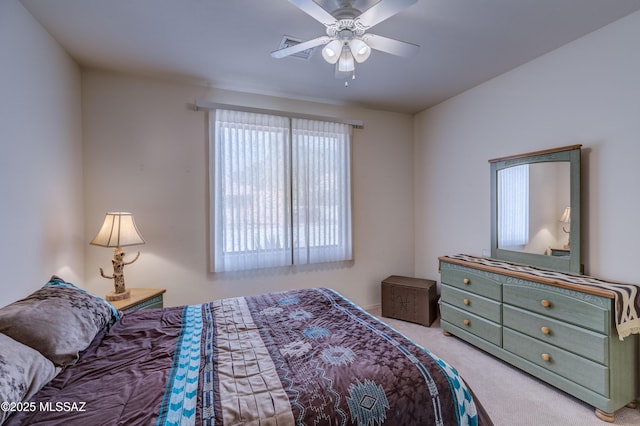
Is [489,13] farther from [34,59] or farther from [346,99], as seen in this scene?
[34,59]

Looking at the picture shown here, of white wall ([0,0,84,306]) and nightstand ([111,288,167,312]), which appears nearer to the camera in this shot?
white wall ([0,0,84,306])

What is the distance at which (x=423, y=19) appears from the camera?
195 cm

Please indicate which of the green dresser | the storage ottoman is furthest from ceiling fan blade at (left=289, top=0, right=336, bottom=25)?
the storage ottoman

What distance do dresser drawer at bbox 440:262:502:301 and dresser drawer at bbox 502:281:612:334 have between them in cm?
9

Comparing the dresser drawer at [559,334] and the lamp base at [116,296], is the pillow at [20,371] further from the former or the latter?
the dresser drawer at [559,334]

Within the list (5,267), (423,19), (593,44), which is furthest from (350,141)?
(5,267)

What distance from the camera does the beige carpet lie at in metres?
1.81

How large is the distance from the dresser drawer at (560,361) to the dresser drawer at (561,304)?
232mm

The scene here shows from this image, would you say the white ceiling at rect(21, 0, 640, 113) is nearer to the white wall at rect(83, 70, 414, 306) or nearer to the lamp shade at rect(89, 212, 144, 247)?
the white wall at rect(83, 70, 414, 306)

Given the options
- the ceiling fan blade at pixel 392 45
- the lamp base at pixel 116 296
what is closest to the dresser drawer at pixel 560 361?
the ceiling fan blade at pixel 392 45

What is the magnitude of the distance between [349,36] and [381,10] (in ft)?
1.01

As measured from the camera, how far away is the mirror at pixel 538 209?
88.0 inches

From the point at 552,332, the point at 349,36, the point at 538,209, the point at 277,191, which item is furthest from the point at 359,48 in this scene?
the point at 552,332

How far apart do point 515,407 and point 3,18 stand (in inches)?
159
